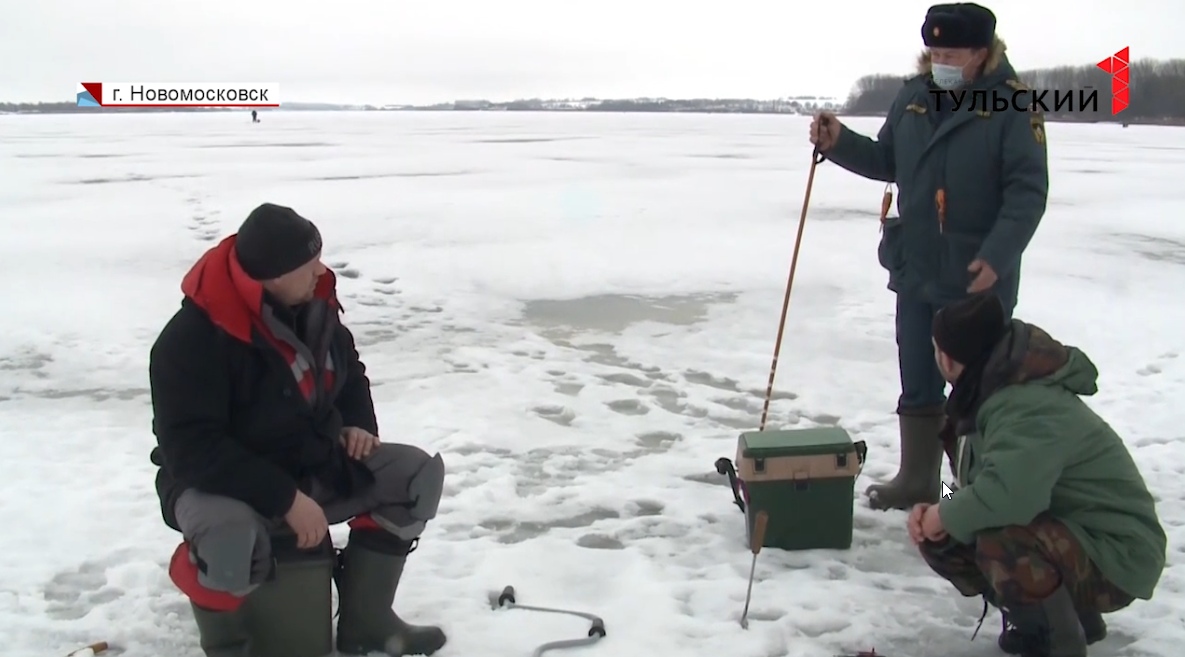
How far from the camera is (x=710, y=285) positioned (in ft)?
28.6

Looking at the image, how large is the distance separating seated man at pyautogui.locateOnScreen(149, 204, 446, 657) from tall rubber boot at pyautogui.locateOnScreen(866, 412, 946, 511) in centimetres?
198

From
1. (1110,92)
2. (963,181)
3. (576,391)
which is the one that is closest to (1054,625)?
(963,181)

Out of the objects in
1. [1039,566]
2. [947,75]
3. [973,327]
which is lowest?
[1039,566]

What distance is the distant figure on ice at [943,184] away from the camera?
11.7 feet

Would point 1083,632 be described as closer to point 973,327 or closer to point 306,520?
point 973,327

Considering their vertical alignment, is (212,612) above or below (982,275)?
below

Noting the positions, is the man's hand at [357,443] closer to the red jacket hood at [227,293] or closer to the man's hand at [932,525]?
the red jacket hood at [227,293]

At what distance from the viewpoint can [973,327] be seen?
8.98 feet

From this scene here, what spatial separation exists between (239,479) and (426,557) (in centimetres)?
121

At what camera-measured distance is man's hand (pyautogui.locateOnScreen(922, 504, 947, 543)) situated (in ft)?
9.02

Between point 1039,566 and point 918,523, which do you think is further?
point 918,523

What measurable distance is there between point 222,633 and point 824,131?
2.81m

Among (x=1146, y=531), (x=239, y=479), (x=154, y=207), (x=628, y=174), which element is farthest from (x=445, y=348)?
(x=628, y=174)

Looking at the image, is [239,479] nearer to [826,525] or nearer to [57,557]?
[57,557]
